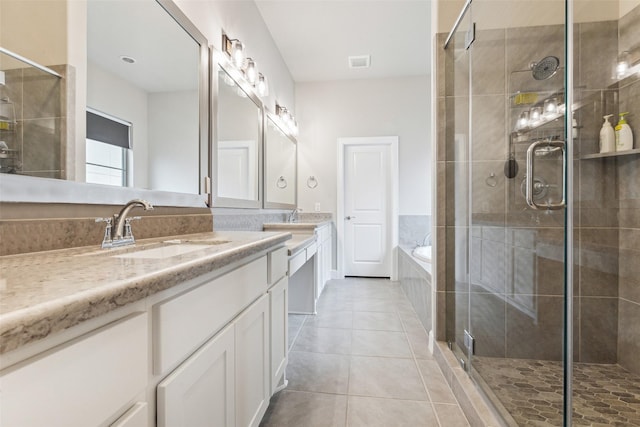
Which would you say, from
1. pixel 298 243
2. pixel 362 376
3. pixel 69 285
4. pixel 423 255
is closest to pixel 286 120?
pixel 298 243

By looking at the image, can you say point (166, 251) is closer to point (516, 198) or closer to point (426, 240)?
point (516, 198)

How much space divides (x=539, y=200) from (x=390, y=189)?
2.79 m

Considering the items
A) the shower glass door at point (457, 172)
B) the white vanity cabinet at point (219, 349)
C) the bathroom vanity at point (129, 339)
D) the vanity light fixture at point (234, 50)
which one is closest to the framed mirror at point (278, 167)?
the vanity light fixture at point (234, 50)

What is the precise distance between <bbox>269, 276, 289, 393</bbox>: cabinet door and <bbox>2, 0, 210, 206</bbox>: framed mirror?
2.23 ft

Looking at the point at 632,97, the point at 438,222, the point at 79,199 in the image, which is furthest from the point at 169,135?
the point at 632,97

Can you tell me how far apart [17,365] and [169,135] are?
50.4 inches

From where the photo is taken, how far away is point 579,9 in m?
1.69

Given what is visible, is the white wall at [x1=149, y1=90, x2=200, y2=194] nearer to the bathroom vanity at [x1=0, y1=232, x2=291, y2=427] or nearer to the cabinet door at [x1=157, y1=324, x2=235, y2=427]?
the bathroom vanity at [x1=0, y1=232, x2=291, y2=427]

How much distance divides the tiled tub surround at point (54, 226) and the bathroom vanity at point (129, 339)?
36 millimetres

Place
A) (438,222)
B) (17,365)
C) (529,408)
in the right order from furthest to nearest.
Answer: (438,222)
(529,408)
(17,365)

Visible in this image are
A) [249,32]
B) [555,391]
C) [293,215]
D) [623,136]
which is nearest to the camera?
[555,391]

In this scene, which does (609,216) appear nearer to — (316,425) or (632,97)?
(632,97)

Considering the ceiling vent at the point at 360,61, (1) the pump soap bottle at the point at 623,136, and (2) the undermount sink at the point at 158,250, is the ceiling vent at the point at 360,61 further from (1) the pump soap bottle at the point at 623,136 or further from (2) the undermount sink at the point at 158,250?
(2) the undermount sink at the point at 158,250

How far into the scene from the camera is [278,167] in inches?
132
